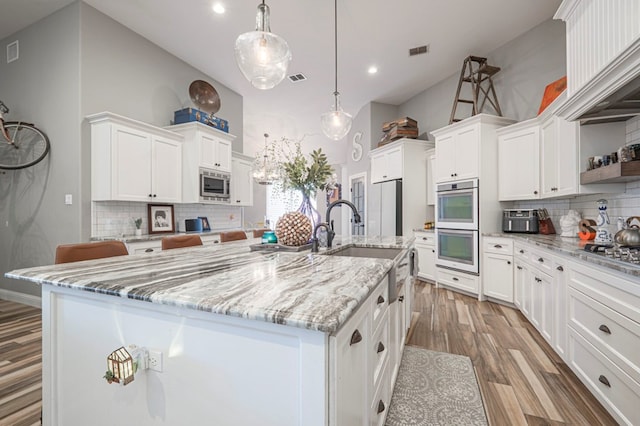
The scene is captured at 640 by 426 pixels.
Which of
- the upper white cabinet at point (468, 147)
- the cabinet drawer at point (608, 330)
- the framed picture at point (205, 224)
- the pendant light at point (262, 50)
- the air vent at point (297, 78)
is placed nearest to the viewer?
the cabinet drawer at point (608, 330)

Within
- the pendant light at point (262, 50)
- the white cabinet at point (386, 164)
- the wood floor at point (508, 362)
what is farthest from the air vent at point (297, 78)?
the wood floor at point (508, 362)

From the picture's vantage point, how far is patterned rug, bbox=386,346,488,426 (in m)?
1.61

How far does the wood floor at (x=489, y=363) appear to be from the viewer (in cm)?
163

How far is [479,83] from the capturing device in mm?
4141

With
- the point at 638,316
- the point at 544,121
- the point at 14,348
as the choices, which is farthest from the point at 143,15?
the point at 638,316

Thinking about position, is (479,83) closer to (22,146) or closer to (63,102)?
(63,102)

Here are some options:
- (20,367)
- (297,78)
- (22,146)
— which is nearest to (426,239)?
(297,78)

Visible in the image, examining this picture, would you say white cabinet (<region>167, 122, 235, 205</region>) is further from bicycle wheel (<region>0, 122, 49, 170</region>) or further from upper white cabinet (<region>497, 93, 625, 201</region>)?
upper white cabinet (<region>497, 93, 625, 201</region>)

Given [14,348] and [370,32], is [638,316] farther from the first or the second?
[14,348]

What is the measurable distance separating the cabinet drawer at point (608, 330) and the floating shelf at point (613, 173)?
2.72 feet

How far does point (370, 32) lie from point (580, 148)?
2670mm

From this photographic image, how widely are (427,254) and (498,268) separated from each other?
4.04ft

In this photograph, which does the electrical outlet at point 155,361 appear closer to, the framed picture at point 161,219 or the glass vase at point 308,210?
the glass vase at point 308,210

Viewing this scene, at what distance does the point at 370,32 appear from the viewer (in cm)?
375
